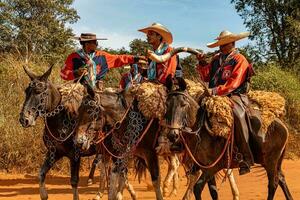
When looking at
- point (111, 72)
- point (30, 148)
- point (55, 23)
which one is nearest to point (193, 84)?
point (30, 148)

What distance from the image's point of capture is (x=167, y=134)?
284 inches

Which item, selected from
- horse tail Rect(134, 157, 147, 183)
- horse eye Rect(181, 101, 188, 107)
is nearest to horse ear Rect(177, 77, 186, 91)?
horse eye Rect(181, 101, 188, 107)

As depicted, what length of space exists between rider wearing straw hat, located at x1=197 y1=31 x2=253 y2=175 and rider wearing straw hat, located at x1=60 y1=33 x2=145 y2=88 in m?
1.81

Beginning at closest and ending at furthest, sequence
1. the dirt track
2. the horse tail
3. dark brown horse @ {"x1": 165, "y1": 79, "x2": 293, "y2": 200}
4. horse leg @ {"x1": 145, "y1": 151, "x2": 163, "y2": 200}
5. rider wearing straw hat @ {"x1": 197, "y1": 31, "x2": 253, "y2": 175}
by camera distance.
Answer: dark brown horse @ {"x1": 165, "y1": 79, "x2": 293, "y2": 200}, rider wearing straw hat @ {"x1": 197, "y1": 31, "x2": 253, "y2": 175}, horse leg @ {"x1": 145, "y1": 151, "x2": 163, "y2": 200}, the horse tail, the dirt track

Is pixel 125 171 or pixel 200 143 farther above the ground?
pixel 200 143

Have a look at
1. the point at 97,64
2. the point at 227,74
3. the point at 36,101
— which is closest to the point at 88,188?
the point at 97,64

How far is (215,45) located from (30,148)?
26.7ft

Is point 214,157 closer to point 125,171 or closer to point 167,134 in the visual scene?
point 167,134

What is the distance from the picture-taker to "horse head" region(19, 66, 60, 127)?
843 centimetres

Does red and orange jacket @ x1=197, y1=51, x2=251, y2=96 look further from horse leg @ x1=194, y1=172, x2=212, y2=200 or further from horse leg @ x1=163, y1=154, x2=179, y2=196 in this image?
horse leg @ x1=163, y1=154, x2=179, y2=196

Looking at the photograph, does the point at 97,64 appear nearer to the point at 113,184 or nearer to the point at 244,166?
the point at 113,184

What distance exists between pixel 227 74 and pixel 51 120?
328 centimetres

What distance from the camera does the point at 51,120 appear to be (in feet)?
29.4

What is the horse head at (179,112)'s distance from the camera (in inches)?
276
